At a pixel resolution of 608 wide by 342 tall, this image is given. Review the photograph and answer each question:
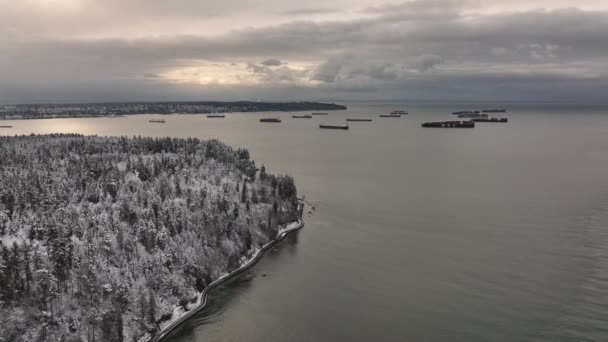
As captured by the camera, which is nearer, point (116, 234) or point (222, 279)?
point (116, 234)

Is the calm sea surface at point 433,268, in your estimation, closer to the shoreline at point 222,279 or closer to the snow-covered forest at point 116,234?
the shoreline at point 222,279

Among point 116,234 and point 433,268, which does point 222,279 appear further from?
point 433,268

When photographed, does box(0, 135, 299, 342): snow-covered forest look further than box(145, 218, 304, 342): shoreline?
No

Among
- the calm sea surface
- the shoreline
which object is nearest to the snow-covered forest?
the shoreline

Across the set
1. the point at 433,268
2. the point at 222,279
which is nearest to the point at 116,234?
the point at 222,279

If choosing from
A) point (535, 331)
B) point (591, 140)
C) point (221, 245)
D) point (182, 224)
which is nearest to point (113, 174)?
point (182, 224)

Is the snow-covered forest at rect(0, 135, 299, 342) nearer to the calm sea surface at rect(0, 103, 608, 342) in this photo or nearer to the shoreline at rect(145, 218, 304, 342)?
the shoreline at rect(145, 218, 304, 342)
